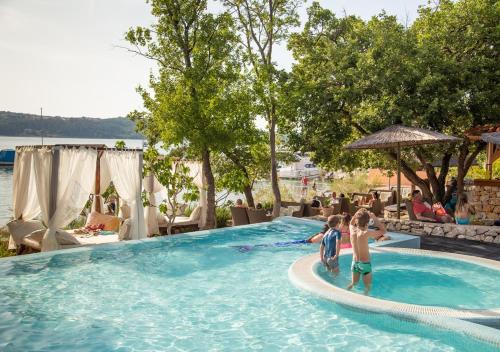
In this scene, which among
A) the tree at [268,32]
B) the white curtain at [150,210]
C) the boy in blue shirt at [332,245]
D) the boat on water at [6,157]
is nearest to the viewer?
the boy in blue shirt at [332,245]

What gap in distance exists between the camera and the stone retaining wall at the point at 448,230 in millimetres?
10992

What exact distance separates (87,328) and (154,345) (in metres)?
1.10

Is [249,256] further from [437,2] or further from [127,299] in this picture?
[437,2]

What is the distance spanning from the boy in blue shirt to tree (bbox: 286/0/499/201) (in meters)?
7.88

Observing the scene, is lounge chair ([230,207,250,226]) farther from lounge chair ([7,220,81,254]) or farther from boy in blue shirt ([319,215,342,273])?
boy in blue shirt ([319,215,342,273])

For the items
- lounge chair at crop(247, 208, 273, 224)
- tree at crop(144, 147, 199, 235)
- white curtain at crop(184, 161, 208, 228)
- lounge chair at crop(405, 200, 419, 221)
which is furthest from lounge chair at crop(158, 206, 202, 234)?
lounge chair at crop(405, 200, 419, 221)

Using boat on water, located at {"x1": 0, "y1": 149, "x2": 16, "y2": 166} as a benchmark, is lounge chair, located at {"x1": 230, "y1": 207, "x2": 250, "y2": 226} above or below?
below

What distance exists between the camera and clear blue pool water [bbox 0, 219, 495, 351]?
5.56 metres

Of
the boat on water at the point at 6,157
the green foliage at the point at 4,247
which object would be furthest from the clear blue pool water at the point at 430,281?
the boat on water at the point at 6,157

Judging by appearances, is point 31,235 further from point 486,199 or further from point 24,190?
point 486,199

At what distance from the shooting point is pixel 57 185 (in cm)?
1015

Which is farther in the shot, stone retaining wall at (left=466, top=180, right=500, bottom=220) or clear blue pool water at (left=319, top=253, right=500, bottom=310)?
stone retaining wall at (left=466, top=180, right=500, bottom=220)

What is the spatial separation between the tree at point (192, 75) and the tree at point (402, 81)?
2.98 metres

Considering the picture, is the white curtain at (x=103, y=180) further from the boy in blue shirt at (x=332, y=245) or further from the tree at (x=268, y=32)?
the boy in blue shirt at (x=332, y=245)
